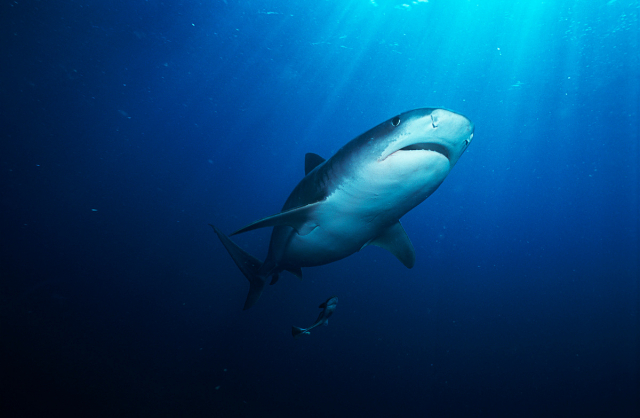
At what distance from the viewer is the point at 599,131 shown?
26.5m

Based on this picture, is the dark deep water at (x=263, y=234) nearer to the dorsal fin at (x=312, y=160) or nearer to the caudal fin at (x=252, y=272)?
the caudal fin at (x=252, y=272)

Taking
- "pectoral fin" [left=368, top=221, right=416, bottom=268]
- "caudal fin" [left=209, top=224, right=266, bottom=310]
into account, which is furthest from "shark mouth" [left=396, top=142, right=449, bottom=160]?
"caudal fin" [left=209, top=224, right=266, bottom=310]

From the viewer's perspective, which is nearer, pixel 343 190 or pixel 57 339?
pixel 343 190

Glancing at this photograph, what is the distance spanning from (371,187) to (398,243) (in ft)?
6.77

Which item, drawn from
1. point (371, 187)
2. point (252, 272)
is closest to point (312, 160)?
point (371, 187)

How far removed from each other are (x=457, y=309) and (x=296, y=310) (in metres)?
15.9

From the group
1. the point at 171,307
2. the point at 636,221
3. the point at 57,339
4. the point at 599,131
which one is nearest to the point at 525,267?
the point at 599,131

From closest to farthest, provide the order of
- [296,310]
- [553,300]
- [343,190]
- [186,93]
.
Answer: [343,190] < [296,310] < [553,300] < [186,93]

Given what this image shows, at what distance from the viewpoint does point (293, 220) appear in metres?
3.15

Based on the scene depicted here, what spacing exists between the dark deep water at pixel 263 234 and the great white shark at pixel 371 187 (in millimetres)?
6903

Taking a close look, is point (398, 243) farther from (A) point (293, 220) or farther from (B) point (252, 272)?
(B) point (252, 272)

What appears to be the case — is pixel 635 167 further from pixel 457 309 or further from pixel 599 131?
pixel 457 309

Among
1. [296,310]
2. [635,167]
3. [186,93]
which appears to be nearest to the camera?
[296,310]

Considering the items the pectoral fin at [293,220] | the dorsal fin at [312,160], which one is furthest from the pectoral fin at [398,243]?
the dorsal fin at [312,160]
